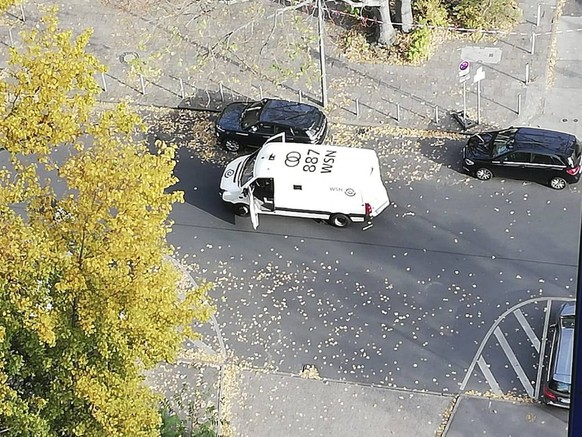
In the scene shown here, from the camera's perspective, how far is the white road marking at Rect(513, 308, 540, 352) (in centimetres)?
2180

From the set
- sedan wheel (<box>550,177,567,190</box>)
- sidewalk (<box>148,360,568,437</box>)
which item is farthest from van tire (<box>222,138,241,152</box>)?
sedan wheel (<box>550,177,567,190</box>)

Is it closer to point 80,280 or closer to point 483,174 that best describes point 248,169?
point 483,174

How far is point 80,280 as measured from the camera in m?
15.3

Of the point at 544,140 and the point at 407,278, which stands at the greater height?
the point at 544,140

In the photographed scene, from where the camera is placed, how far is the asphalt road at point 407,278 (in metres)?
21.8

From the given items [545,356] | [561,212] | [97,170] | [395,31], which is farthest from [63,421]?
[395,31]

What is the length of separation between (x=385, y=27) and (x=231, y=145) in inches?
260

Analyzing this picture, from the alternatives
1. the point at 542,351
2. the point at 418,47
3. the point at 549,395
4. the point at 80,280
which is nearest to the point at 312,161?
the point at 418,47

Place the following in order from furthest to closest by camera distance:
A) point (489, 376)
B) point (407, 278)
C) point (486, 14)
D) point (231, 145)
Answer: point (486, 14) < point (231, 145) < point (407, 278) < point (489, 376)

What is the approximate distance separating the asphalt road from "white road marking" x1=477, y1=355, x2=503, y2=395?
0.04 m

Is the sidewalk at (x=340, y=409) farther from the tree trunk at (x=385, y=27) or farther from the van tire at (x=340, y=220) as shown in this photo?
the tree trunk at (x=385, y=27)

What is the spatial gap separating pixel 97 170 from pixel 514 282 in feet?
37.8

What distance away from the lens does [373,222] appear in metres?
25.0

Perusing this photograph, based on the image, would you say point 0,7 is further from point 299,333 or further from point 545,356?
point 545,356
